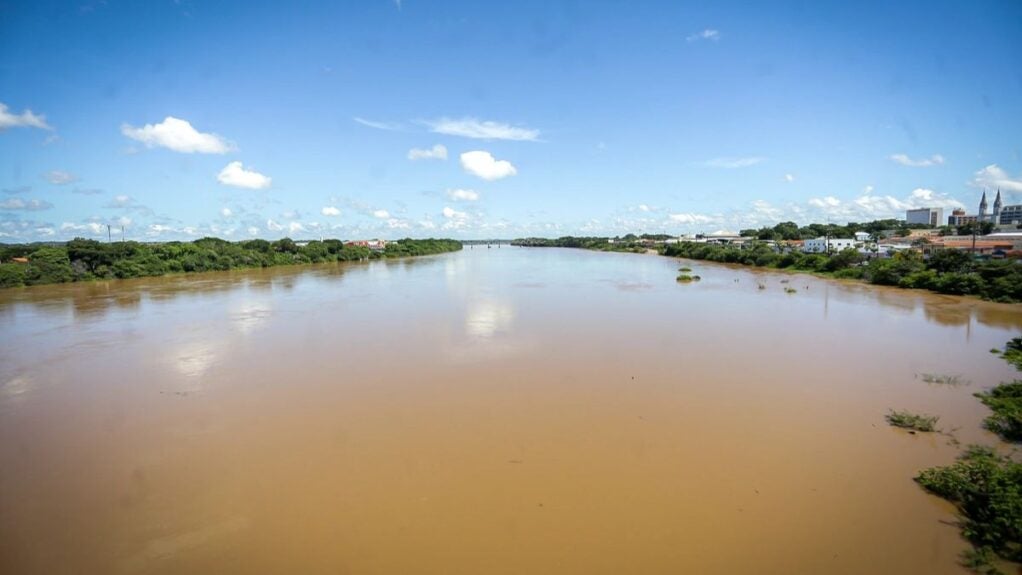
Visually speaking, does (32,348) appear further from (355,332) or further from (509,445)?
(509,445)

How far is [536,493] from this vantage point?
4.20 metres

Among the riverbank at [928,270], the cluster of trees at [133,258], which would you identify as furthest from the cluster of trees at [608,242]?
the cluster of trees at [133,258]

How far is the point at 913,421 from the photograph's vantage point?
5457 mm

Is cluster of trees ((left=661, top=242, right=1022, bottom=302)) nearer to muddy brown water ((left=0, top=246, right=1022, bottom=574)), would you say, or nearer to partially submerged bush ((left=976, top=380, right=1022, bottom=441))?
muddy brown water ((left=0, top=246, right=1022, bottom=574))

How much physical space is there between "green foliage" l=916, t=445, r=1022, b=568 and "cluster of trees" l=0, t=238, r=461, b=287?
33.7 meters

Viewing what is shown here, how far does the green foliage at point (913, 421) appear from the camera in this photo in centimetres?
534

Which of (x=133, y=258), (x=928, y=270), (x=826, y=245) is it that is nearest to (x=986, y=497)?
(x=928, y=270)

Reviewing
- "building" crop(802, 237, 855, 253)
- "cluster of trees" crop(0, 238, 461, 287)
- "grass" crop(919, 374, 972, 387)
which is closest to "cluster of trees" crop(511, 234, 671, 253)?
"building" crop(802, 237, 855, 253)

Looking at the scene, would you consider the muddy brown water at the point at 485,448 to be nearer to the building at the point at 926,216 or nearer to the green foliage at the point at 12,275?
the green foliage at the point at 12,275

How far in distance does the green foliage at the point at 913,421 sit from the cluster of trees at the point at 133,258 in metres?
33.7

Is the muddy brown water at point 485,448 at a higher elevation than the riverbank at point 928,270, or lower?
lower

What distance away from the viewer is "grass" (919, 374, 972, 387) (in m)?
7.09

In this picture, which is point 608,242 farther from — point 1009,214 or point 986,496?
point 986,496

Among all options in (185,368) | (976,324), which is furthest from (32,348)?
(976,324)
